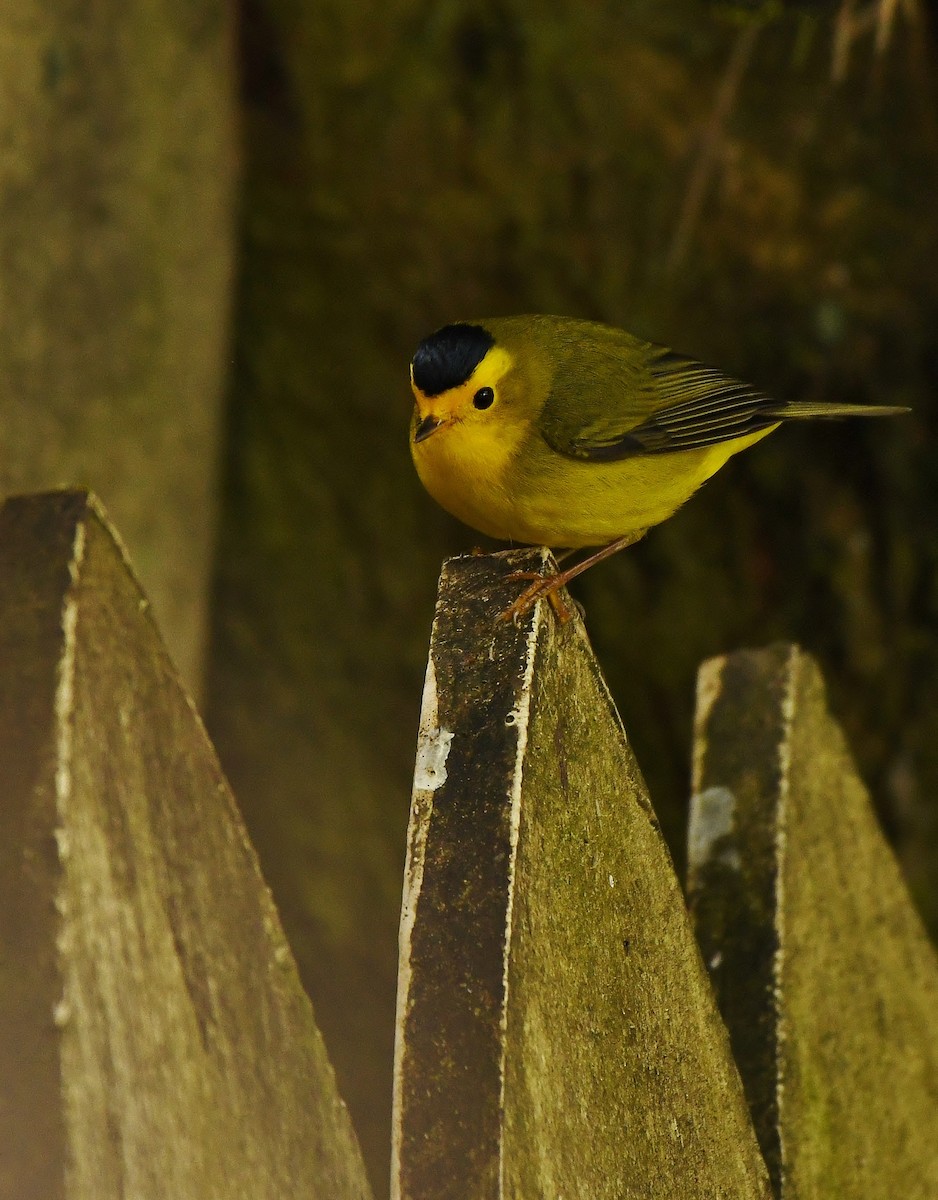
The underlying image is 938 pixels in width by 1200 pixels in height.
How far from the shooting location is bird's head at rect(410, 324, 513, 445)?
273 centimetres

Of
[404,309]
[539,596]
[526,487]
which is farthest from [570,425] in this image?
[539,596]

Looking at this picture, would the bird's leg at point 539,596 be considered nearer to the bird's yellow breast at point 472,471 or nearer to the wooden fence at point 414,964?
the wooden fence at point 414,964

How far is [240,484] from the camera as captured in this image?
4.35 meters

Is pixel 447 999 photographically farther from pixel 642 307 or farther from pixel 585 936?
pixel 642 307

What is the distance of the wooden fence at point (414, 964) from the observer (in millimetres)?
1209

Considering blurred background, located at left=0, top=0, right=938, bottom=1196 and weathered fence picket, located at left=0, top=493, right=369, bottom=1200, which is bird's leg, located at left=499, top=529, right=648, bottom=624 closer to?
weathered fence picket, located at left=0, top=493, right=369, bottom=1200

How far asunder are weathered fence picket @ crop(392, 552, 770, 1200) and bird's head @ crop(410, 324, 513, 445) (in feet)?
3.62

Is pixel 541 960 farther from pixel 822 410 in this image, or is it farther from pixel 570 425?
pixel 822 410

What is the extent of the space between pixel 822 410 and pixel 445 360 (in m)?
0.94

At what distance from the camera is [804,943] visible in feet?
6.22

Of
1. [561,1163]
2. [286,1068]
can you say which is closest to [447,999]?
[561,1163]

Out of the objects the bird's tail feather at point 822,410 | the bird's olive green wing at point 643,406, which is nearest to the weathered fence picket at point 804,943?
the bird's olive green wing at point 643,406

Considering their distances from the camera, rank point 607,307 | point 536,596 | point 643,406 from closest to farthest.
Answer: point 536,596 → point 643,406 → point 607,307

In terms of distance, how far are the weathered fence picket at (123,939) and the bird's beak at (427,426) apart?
1239 mm
